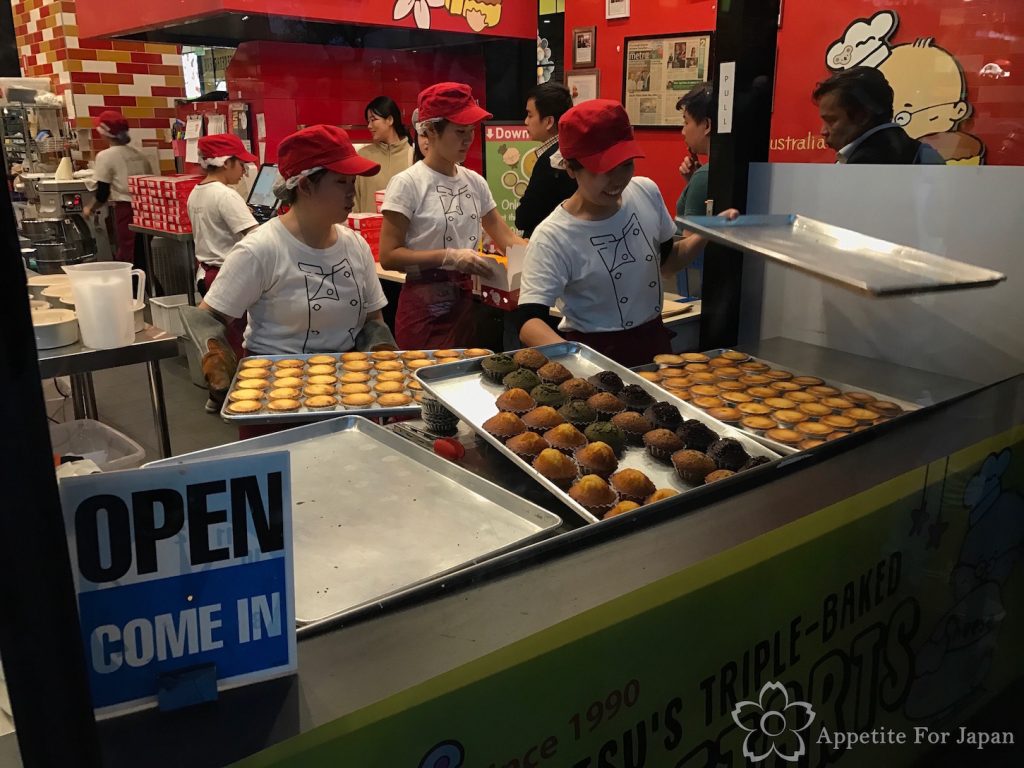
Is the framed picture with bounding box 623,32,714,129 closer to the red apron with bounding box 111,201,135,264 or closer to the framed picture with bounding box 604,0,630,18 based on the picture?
the framed picture with bounding box 604,0,630,18

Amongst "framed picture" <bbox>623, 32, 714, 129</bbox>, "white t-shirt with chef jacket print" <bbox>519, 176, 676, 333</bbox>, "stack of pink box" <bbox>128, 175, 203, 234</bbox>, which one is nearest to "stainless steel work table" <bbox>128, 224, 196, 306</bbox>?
"stack of pink box" <bbox>128, 175, 203, 234</bbox>

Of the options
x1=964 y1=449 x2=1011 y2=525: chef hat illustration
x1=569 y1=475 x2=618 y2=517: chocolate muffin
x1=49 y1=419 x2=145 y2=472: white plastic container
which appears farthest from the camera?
x1=49 y1=419 x2=145 y2=472: white plastic container

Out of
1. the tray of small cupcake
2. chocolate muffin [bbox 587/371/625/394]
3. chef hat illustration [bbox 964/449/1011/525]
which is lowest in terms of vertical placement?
chef hat illustration [bbox 964/449/1011/525]

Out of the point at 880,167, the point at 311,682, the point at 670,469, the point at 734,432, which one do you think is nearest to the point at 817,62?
the point at 880,167

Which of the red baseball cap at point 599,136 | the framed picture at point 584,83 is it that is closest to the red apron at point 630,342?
the red baseball cap at point 599,136

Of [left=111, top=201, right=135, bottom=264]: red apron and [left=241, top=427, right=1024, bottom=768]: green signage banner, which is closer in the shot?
[left=241, top=427, right=1024, bottom=768]: green signage banner

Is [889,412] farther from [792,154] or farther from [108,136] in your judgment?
[108,136]

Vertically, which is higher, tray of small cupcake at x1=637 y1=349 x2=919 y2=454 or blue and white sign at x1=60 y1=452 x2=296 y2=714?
blue and white sign at x1=60 y1=452 x2=296 y2=714

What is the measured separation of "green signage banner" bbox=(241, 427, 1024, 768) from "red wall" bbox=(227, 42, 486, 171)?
231 centimetres

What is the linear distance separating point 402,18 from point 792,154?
142cm

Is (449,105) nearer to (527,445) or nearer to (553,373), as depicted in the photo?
(553,373)

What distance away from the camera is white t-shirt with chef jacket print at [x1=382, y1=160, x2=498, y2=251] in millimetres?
2900

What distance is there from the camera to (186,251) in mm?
3289

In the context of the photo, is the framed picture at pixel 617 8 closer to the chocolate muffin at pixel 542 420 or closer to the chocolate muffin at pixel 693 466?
the chocolate muffin at pixel 542 420
